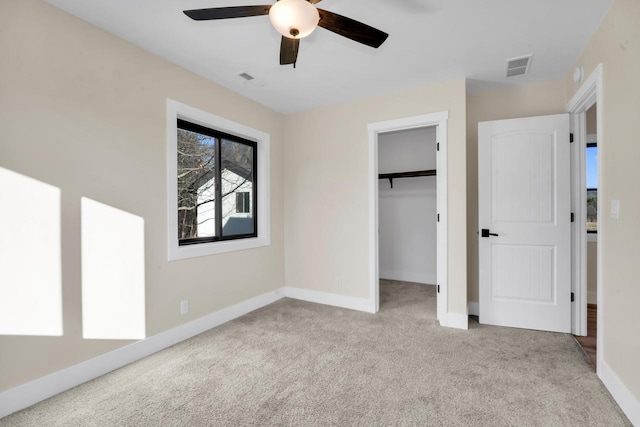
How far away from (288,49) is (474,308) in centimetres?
327

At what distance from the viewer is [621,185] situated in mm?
1801

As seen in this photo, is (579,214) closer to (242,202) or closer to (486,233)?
(486,233)

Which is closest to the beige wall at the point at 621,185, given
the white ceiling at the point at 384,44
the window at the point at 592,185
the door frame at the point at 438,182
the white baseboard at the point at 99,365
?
the white ceiling at the point at 384,44

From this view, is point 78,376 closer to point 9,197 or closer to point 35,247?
point 35,247

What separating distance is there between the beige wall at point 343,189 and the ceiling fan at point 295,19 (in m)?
1.66

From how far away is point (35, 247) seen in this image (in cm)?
188

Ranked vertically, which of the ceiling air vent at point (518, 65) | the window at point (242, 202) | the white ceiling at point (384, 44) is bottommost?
the window at point (242, 202)

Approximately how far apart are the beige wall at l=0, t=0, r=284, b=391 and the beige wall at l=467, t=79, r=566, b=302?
2.88 m

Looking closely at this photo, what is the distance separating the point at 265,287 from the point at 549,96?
385cm

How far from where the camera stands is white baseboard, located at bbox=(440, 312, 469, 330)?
2.97 m

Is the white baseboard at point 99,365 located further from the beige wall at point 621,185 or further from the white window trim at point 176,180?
the beige wall at point 621,185

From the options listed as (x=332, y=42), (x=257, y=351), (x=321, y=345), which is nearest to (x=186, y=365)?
(x=257, y=351)

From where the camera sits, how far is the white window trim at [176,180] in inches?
105

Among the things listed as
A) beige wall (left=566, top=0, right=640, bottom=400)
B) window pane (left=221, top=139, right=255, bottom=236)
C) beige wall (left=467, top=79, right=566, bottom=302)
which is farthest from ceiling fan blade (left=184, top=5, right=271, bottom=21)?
beige wall (left=467, top=79, right=566, bottom=302)
